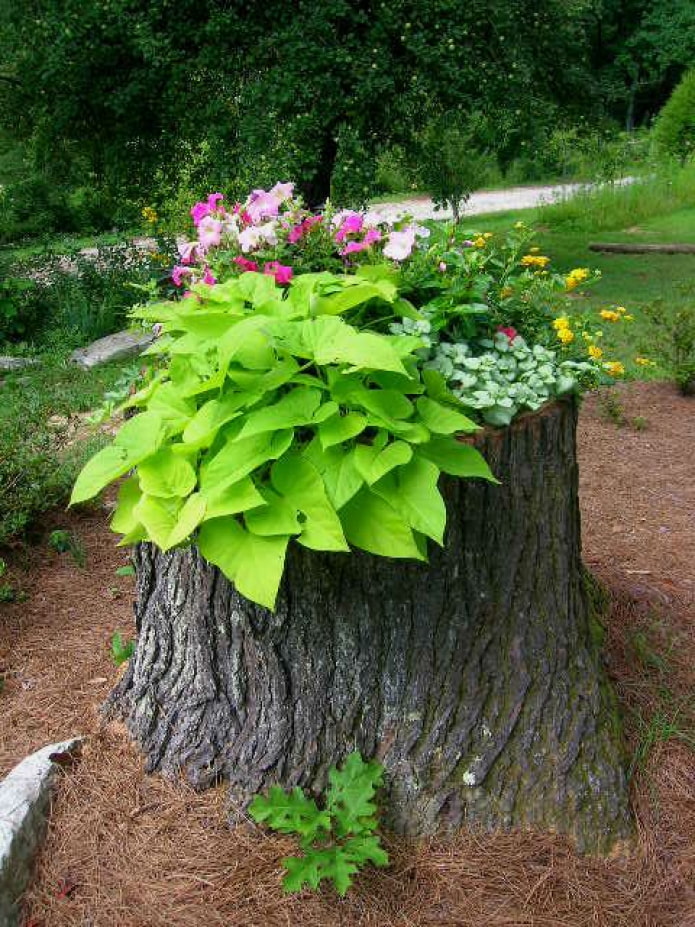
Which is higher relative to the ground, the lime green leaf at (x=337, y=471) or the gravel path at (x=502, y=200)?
the lime green leaf at (x=337, y=471)

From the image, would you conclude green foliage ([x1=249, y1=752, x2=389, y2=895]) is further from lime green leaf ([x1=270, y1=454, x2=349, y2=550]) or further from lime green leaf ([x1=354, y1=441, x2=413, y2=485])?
lime green leaf ([x1=354, y1=441, x2=413, y2=485])

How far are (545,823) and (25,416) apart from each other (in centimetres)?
313

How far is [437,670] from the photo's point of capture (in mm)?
2078

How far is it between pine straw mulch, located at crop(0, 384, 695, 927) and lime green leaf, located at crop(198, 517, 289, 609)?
73 cm

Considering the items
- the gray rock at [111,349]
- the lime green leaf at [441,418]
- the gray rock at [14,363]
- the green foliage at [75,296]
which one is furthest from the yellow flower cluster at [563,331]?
the green foliage at [75,296]

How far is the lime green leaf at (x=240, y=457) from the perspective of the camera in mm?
1722

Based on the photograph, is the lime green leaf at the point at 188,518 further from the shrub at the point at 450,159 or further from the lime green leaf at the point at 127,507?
the shrub at the point at 450,159

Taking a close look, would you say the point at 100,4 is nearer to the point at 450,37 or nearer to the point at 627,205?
the point at 450,37

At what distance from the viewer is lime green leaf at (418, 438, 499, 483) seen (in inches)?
71.9

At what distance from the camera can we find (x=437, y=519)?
5.65ft

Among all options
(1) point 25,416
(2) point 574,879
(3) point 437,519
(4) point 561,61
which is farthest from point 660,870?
(4) point 561,61

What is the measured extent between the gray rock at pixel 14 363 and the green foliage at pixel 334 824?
682 centimetres

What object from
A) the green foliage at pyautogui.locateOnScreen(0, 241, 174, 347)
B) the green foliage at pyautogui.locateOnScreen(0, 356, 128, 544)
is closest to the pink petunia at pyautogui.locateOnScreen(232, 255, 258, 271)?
the green foliage at pyautogui.locateOnScreen(0, 356, 128, 544)

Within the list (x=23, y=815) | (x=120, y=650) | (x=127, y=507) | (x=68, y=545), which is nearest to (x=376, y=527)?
(x=127, y=507)
